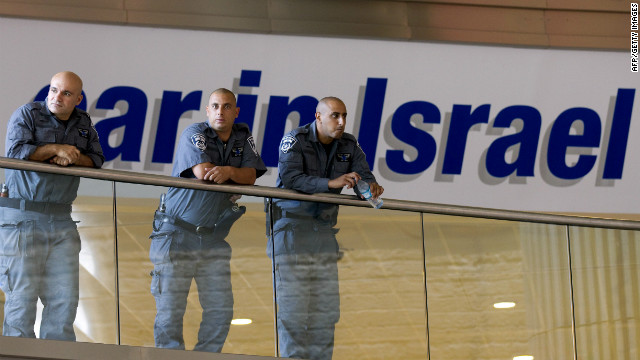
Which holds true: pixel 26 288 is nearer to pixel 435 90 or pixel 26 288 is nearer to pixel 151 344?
pixel 151 344

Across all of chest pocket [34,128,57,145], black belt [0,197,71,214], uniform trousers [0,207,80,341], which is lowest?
uniform trousers [0,207,80,341]

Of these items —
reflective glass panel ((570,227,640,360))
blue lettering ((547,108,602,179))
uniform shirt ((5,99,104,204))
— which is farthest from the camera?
blue lettering ((547,108,602,179))

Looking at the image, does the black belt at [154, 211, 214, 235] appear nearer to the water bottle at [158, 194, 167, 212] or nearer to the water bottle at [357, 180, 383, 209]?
the water bottle at [158, 194, 167, 212]

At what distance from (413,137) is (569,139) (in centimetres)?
196

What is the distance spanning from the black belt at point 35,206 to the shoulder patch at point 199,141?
1.05m

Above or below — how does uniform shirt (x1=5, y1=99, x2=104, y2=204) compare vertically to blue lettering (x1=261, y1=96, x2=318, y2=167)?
below

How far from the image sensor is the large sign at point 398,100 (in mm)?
11961

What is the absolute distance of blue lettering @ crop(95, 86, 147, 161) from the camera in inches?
473

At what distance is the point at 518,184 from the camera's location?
1310 cm

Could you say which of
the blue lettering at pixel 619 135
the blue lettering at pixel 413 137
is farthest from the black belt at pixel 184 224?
the blue lettering at pixel 619 135

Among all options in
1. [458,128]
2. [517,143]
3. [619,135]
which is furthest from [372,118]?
[619,135]

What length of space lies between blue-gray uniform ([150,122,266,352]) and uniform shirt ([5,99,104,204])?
1.83 feet

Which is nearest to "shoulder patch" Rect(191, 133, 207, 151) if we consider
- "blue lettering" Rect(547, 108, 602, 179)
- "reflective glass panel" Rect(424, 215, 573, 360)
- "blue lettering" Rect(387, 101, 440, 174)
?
"reflective glass panel" Rect(424, 215, 573, 360)

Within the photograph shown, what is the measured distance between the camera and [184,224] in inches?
241
